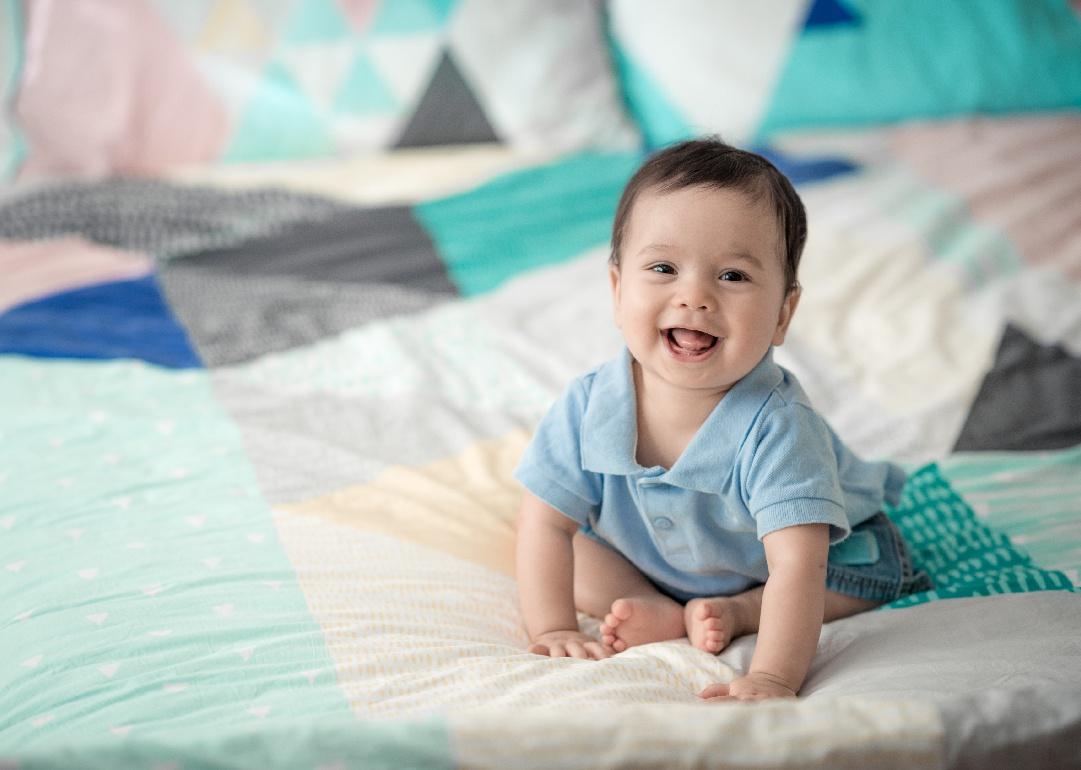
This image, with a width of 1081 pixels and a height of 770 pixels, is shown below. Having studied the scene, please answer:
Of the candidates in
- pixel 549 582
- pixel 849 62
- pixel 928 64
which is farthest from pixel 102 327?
pixel 928 64

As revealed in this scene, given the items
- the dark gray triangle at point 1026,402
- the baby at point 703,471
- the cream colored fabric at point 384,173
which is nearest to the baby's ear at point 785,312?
the baby at point 703,471

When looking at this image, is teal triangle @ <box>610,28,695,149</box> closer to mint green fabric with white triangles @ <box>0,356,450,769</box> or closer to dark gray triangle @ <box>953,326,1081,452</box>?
dark gray triangle @ <box>953,326,1081,452</box>

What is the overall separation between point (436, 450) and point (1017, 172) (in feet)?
3.91

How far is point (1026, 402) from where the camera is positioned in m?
1.31

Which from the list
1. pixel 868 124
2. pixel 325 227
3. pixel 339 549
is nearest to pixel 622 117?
pixel 868 124

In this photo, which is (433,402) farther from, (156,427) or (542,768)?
(542,768)

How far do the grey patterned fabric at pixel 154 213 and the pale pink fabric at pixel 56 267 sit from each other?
27mm

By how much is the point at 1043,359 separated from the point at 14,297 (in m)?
1.37

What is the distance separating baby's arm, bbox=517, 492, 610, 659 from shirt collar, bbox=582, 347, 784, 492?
0.21 ft

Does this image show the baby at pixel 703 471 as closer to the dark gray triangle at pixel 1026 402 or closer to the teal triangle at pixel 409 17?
the dark gray triangle at pixel 1026 402

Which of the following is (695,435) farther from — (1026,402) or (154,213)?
(154,213)

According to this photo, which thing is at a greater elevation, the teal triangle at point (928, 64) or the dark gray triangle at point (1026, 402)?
the teal triangle at point (928, 64)

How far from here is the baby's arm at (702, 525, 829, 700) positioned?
837 millimetres

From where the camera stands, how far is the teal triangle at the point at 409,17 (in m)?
2.15
